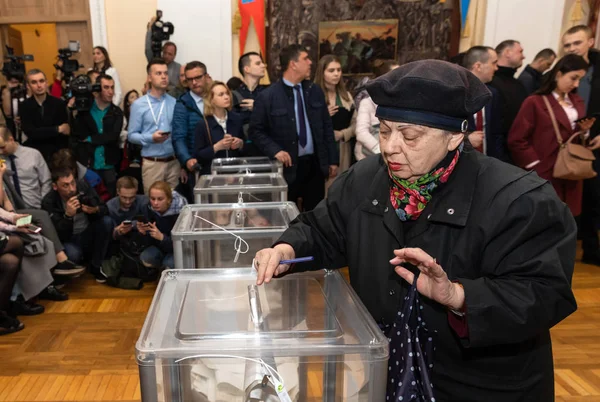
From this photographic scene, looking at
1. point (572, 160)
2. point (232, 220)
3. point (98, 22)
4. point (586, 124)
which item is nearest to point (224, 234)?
point (232, 220)

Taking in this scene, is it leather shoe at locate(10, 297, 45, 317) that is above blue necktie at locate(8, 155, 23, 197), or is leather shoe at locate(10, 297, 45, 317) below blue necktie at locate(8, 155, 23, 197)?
below

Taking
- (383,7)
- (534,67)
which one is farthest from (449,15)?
(534,67)

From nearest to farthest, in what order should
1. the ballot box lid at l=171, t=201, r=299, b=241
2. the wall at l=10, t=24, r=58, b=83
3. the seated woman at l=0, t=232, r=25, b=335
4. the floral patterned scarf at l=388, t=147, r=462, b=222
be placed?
the floral patterned scarf at l=388, t=147, r=462, b=222 → the ballot box lid at l=171, t=201, r=299, b=241 → the seated woman at l=0, t=232, r=25, b=335 → the wall at l=10, t=24, r=58, b=83

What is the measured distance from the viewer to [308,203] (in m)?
3.69

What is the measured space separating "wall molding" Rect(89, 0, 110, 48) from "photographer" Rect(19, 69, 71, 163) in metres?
2.33

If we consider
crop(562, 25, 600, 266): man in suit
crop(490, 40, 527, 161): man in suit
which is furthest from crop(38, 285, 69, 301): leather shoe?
crop(562, 25, 600, 266): man in suit

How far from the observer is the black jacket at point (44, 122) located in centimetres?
382

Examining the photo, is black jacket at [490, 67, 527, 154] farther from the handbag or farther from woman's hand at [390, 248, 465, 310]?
woman's hand at [390, 248, 465, 310]

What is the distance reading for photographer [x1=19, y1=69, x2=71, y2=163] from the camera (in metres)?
3.82

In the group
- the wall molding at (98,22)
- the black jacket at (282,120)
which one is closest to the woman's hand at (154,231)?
the black jacket at (282,120)

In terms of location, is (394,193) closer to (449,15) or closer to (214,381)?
(214,381)

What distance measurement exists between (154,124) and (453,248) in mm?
3165

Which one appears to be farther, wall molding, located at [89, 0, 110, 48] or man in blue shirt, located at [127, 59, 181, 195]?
wall molding, located at [89, 0, 110, 48]

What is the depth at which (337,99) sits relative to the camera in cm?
412
